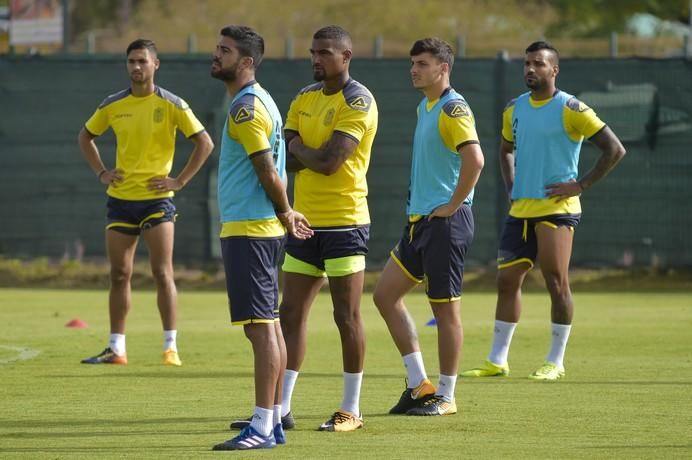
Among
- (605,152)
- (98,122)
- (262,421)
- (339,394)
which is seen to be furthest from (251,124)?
(98,122)

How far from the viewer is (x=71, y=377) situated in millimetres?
10875

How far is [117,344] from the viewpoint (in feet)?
38.6

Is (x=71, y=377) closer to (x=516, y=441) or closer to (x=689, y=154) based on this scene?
(x=516, y=441)

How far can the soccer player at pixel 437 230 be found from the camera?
361 inches

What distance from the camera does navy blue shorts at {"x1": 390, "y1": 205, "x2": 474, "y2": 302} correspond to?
9.24 m

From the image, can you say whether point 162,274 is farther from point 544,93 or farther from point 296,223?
point 296,223

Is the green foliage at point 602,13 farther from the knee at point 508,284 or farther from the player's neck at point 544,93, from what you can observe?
the knee at point 508,284

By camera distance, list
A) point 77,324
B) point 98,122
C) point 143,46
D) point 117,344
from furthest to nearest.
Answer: point 77,324 < point 98,122 < point 117,344 < point 143,46

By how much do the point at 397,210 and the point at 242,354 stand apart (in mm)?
6750

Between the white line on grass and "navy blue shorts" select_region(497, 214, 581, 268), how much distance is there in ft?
12.8

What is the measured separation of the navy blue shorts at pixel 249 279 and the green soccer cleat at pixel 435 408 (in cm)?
162

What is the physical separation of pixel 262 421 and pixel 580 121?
164 inches

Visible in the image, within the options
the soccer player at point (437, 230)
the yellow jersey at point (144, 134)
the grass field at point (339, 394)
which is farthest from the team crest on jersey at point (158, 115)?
the soccer player at point (437, 230)

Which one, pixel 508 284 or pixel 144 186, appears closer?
pixel 508 284
